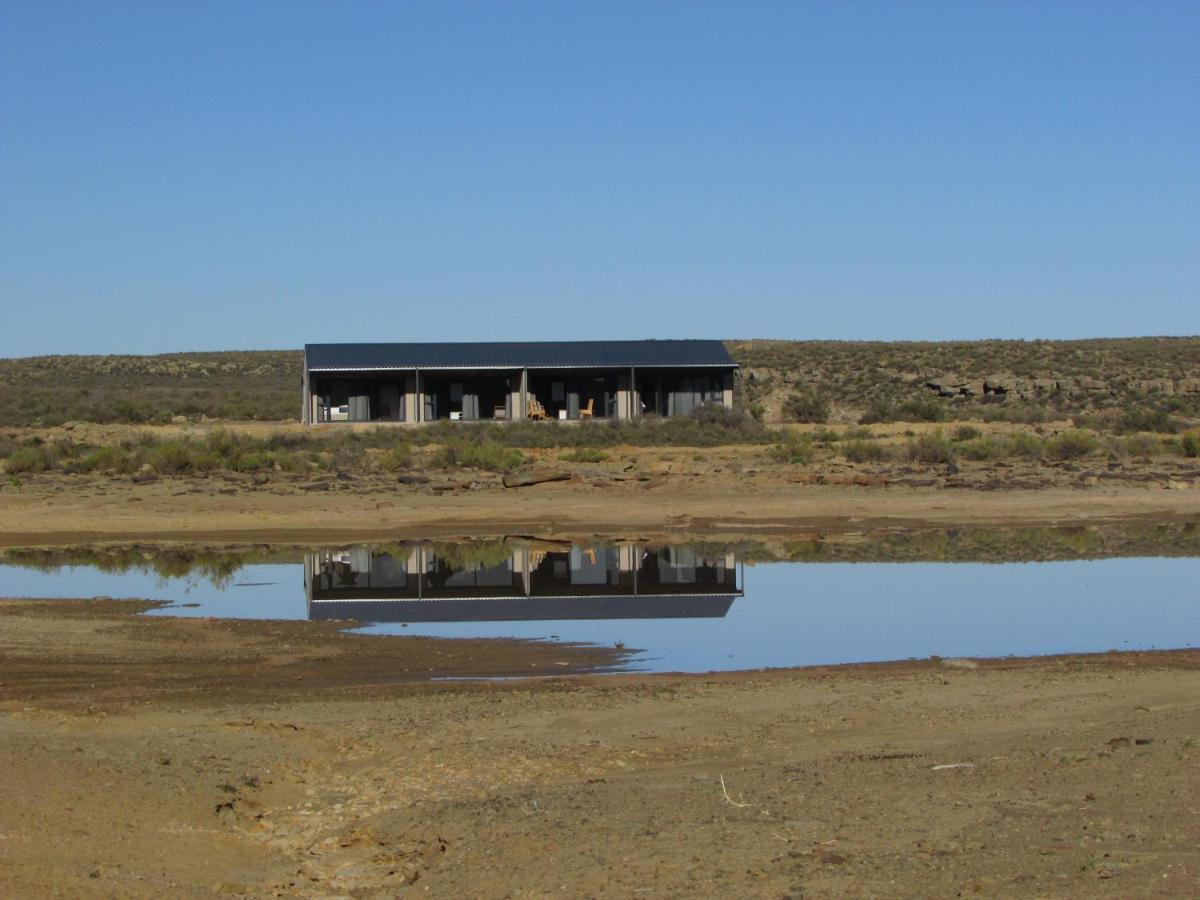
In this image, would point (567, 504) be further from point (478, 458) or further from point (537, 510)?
point (478, 458)

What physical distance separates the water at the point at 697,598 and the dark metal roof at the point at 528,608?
0.09ft

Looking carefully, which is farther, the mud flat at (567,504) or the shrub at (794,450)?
the shrub at (794,450)

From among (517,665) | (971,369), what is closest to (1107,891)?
(517,665)

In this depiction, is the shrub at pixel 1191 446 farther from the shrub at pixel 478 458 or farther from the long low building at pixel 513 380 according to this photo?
the shrub at pixel 478 458

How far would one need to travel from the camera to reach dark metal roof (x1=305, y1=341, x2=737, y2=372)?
48.3 meters

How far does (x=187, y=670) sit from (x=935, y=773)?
23.4ft

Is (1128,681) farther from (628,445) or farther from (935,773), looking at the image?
(628,445)

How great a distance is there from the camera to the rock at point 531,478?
30.6m

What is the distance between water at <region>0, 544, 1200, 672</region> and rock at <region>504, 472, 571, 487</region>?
23.4ft

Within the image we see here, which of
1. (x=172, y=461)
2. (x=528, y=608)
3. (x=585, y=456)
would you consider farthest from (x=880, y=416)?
(x=528, y=608)

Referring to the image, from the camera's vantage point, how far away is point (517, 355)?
49.7 metres

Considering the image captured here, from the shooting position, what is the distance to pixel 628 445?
41.4m

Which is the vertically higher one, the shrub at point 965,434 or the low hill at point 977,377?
the low hill at point 977,377

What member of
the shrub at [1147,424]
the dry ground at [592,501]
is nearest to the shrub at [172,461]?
the dry ground at [592,501]
